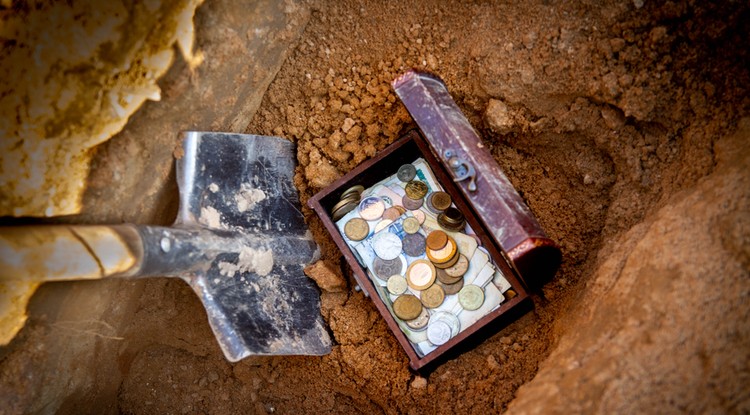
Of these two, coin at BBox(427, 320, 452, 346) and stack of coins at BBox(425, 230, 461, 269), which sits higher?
stack of coins at BBox(425, 230, 461, 269)

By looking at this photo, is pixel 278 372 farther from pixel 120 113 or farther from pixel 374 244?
pixel 120 113

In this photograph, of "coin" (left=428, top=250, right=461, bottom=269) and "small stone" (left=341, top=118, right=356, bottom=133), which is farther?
"small stone" (left=341, top=118, right=356, bottom=133)

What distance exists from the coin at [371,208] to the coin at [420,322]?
588mm

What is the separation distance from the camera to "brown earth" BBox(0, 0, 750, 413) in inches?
77.7

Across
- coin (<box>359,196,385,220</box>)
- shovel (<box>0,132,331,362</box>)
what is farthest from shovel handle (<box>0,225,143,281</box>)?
coin (<box>359,196,385,220</box>)

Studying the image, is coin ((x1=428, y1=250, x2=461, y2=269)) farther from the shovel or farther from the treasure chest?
the shovel

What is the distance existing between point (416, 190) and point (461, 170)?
68cm

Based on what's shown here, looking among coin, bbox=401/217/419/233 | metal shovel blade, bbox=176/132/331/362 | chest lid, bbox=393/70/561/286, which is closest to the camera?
chest lid, bbox=393/70/561/286

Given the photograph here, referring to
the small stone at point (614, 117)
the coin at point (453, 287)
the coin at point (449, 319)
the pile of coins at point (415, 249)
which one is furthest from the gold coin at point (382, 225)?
the small stone at point (614, 117)

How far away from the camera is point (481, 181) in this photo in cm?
242

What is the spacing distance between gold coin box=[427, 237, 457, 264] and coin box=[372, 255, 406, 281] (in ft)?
0.56

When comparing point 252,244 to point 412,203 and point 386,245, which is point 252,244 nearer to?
point 386,245

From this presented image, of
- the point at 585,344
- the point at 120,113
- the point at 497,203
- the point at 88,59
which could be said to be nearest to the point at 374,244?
the point at 497,203

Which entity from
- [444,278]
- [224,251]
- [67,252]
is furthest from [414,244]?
[67,252]
